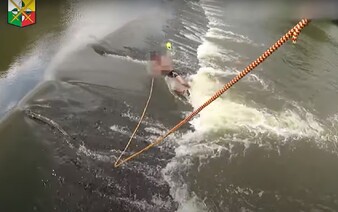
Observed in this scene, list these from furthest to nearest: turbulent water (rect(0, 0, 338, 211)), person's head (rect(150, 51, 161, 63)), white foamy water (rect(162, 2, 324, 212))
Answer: person's head (rect(150, 51, 161, 63))
white foamy water (rect(162, 2, 324, 212))
turbulent water (rect(0, 0, 338, 211))

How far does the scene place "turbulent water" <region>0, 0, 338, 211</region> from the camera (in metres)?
6.48

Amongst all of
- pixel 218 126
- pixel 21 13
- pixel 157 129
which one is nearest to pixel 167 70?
pixel 218 126

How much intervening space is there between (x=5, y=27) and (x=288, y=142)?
31.0 ft

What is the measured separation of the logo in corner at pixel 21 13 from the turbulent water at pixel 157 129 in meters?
1.29

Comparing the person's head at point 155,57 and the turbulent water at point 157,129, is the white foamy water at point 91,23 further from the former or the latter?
the person's head at point 155,57

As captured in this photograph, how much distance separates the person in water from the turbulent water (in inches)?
12.5

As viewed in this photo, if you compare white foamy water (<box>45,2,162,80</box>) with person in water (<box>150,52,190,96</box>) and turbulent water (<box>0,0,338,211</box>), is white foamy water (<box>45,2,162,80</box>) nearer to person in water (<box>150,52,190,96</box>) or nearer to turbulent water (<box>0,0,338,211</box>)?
turbulent water (<box>0,0,338,211</box>)

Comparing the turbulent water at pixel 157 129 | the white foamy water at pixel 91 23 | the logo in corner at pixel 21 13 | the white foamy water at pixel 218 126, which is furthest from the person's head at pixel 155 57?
the logo in corner at pixel 21 13

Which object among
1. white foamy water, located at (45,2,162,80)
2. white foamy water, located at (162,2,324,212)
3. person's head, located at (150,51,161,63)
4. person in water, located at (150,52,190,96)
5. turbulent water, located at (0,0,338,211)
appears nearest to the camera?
turbulent water, located at (0,0,338,211)

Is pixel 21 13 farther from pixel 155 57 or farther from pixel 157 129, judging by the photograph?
pixel 157 129

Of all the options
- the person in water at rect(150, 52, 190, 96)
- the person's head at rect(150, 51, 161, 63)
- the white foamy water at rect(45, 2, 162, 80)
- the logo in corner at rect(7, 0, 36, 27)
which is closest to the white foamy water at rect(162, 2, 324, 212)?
the person in water at rect(150, 52, 190, 96)

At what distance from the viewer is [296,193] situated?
24.0 feet

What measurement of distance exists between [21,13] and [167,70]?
257 inches

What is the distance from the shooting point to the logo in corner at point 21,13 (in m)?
12.0
